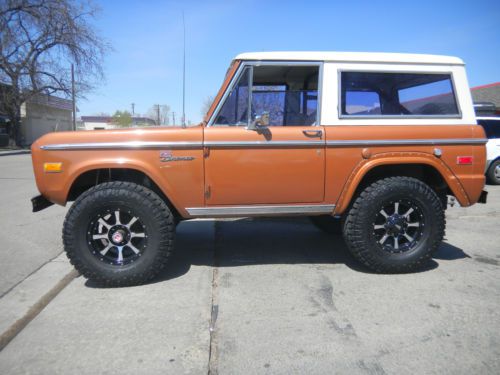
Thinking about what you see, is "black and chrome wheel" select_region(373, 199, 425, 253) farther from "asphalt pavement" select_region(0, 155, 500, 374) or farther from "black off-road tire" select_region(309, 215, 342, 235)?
"black off-road tire" select_region(309, 215, 342, 235)

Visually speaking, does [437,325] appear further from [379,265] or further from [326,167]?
[326,167]

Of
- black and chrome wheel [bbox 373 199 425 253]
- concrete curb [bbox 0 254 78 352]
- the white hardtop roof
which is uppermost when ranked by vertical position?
the white hardtop roof

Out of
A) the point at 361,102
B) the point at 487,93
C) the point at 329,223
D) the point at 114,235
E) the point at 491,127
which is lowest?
the point at 329,223

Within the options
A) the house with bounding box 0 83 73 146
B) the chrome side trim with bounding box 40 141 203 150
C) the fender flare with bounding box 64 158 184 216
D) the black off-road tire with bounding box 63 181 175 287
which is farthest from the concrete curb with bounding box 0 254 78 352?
the house with bounding box 0 83 73 146

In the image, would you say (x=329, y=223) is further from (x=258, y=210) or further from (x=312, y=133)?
(x=312, y=133)

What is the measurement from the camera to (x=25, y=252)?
13.7 ft

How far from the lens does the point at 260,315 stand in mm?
2787

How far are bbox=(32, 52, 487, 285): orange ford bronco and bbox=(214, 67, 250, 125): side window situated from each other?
1 centimetres

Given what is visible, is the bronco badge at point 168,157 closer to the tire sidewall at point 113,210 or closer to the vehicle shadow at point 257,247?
the tire sidewall at point 113,210

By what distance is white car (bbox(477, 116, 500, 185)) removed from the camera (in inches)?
366

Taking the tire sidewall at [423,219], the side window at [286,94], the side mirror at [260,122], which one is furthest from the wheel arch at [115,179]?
the tire sidewall at [423,219]

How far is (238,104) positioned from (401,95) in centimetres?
165

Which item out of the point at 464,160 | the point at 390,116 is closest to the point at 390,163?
the point at 390,116

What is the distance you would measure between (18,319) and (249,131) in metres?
2.37
